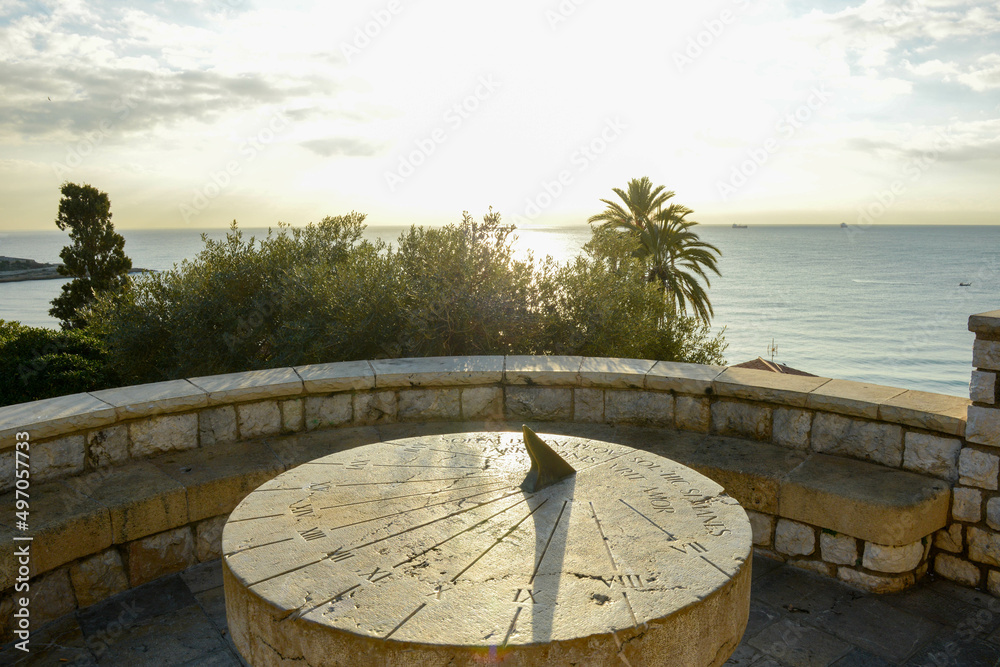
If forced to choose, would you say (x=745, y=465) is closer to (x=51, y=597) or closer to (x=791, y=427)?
(x=791, y=427)

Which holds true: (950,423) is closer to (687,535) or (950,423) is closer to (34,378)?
(687,535)

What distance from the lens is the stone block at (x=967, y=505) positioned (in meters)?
3.34

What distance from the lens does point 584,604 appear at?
1919 millimetres

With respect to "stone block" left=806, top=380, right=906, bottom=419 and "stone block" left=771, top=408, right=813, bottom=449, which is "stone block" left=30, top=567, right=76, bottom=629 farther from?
"stone block" left=806, top=380, right=906, bottom=419

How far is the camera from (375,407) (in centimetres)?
452

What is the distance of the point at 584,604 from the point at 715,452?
2.29 m

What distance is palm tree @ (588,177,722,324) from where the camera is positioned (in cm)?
2042

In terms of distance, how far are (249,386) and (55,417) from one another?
3.41 feet

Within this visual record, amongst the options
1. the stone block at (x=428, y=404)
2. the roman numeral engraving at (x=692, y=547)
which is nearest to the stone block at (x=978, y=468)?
the roman numeral engraving at (x=692, y=547)

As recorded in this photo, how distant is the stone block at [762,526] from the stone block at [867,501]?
136 mm

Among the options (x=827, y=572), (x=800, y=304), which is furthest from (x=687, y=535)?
(x=800, y=304)

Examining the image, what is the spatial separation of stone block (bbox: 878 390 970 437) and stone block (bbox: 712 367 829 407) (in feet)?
1.45

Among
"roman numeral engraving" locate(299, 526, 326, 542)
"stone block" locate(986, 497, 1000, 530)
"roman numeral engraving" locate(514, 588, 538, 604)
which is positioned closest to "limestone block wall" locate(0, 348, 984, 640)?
"stone block" locate(986, 497, 1000, 530)

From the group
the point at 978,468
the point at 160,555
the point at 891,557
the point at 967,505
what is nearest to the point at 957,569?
the point at 967,505
